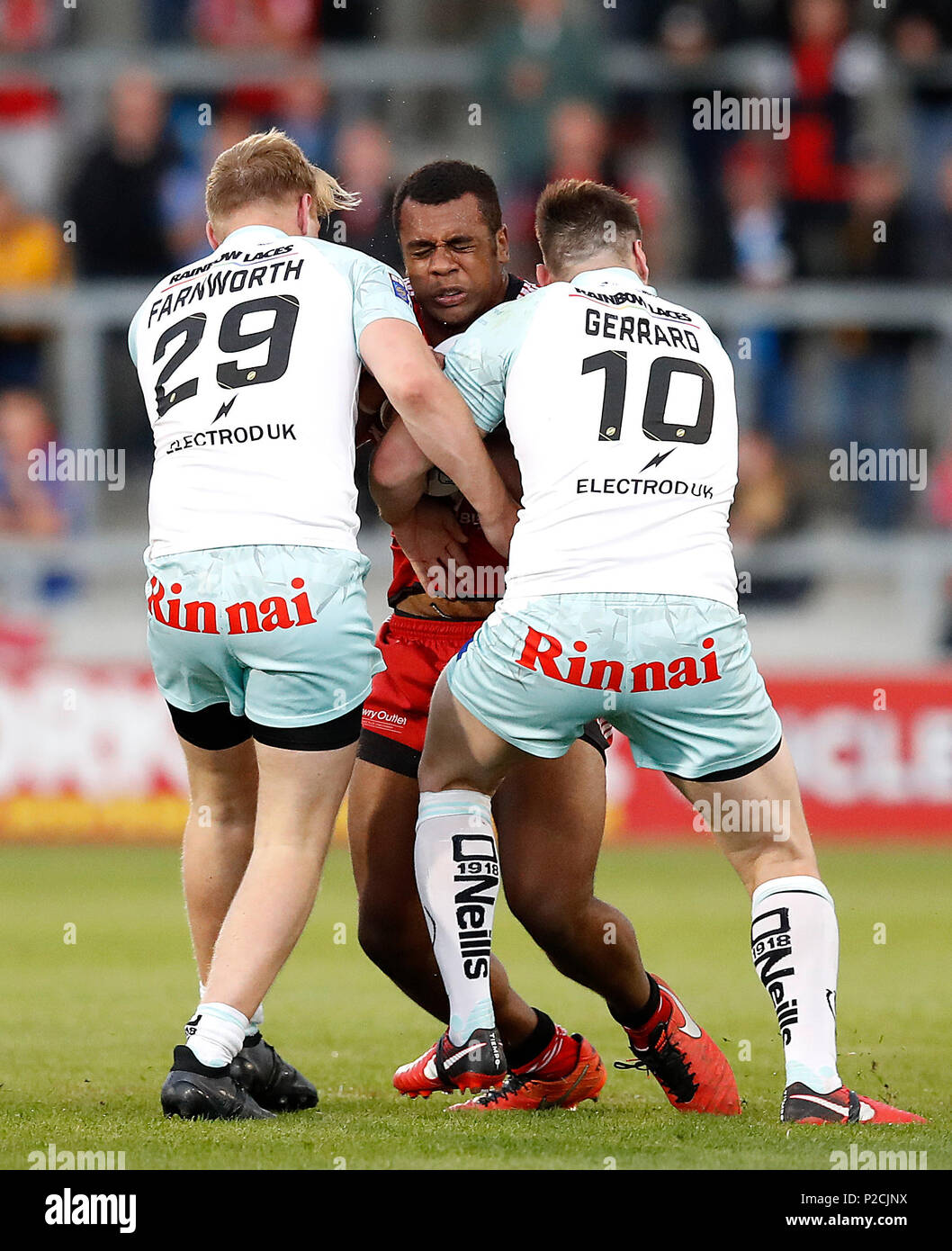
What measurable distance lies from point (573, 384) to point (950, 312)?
988 cm

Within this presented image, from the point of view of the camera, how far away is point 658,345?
15.3ft

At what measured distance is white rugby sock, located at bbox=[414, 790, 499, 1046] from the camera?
4812mm

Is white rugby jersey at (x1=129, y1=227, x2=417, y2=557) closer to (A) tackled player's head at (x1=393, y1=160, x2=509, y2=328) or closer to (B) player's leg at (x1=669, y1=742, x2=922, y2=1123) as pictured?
(A) tackled player's head at (x1=393, y1=160, x2=509, y2=328)

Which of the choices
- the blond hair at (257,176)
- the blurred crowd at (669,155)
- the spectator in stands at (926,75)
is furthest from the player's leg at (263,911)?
the spectator in stands at (926,75)

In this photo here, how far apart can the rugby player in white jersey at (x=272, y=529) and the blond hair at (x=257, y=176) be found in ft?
0.57

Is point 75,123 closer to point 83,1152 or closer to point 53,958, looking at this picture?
point 53,958

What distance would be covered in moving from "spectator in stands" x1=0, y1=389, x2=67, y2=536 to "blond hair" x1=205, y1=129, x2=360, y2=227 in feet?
27.8

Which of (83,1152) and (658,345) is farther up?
(658,345)

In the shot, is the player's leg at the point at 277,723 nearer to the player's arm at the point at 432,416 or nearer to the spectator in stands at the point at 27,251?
the player's arm at the point at 432,416

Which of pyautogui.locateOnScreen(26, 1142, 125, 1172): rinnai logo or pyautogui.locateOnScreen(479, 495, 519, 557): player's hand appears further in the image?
pyautogui.locateOnScreen(479, 495, 519, 557): player's hand

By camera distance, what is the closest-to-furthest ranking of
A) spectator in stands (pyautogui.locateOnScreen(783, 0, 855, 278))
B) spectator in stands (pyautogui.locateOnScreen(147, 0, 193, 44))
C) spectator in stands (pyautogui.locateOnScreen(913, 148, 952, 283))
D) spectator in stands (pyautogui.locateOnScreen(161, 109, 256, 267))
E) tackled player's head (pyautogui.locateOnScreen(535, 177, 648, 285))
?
tackled player's head (pyautogui.locateOnScreen(535, 177, 648, 285))
spectator in stands (pyautogui.locateOnScreen(161, 109, 256, 267))
spectator in stands (pyautogui.locateOnScreen(783, 0, 855, 278))
spectator in stands (pyautogui.locateOnScreen(913, 148, 952, 283))
spectator in stands (pyautogui.locateOnScreen(147, 0, 193, 44))

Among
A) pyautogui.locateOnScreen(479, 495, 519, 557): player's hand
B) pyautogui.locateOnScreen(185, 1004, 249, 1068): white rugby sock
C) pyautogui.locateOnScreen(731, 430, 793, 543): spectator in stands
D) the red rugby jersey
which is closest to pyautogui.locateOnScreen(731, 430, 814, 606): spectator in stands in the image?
pyautogui.locateOnScreen(731, 430, 793, 543): spectator in stands

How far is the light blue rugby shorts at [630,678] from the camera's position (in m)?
4.50
